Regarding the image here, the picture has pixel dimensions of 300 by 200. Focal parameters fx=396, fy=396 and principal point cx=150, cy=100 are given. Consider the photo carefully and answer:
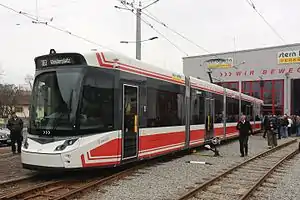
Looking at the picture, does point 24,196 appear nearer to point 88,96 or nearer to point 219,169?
point 88,96

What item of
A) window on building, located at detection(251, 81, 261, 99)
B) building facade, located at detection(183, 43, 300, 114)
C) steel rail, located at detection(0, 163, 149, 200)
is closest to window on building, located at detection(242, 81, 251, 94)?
building facade, located at detection(183, 43, 300, 114)

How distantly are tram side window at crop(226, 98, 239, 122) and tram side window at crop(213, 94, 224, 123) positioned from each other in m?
1.35

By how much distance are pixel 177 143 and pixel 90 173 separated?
4.44 m

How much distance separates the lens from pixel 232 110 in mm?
22844

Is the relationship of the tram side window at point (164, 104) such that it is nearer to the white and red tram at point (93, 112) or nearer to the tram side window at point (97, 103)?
the white and red tram at point (93, 112)

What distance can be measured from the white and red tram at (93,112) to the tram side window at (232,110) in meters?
9.79

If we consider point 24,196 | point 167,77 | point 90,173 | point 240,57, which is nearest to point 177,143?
point 167,77

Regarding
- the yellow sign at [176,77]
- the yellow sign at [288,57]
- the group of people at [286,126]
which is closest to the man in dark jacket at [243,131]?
the yellow sign at [176,77]

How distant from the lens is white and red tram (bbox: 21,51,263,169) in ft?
29.9

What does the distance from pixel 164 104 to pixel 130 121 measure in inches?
100

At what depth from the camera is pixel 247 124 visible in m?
15.5

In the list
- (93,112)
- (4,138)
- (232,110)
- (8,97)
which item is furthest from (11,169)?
(8,97)

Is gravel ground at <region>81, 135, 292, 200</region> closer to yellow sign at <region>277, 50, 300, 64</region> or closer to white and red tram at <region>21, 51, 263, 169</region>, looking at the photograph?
white and red tram at <region>21, 51, 263, 169</region>

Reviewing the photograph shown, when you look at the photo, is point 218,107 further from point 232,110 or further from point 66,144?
point 66,144
